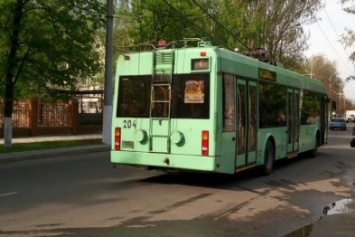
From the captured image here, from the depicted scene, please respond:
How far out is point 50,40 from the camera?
20547 mm

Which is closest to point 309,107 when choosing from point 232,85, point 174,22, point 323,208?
point 232,85

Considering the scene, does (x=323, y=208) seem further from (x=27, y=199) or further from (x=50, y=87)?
(x=50, y=87)

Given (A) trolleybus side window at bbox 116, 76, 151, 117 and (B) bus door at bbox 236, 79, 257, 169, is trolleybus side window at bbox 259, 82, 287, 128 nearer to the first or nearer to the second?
(B) bus door at bbox 236, 79, 257, 169

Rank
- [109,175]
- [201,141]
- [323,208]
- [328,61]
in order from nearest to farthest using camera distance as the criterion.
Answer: [323,208] → [201,141] → [109,175] → [328,61]

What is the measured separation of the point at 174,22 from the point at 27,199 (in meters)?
22.7

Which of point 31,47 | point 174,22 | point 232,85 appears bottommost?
point 232,85

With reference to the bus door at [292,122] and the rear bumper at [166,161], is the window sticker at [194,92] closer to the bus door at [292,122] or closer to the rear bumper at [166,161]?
the rear bumper at [166,161]

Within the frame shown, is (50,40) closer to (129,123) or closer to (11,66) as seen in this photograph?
(11,66)

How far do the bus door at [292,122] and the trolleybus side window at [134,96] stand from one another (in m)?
5.43

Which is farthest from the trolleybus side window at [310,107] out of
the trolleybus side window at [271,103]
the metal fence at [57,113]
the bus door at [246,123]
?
the metal fence at [57,113]

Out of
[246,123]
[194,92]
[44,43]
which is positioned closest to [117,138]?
[194,92]

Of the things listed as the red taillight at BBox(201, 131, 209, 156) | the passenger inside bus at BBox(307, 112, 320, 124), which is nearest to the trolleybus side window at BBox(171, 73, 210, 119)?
the red taillight at BBox(201, 131, 209, 156)

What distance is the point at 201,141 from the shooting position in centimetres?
1050

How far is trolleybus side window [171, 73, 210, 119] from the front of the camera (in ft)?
34.6
